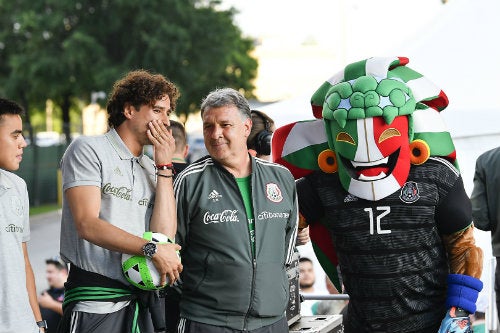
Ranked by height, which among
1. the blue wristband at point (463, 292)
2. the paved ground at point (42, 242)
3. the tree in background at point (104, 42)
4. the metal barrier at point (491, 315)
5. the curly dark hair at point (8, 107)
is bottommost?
the paved ground at point (42, 242)

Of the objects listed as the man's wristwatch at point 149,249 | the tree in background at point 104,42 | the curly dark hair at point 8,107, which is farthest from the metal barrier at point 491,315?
the tree in background at point 104,42

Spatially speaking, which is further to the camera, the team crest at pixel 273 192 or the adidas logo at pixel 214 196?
the team crest at pixel 273 192

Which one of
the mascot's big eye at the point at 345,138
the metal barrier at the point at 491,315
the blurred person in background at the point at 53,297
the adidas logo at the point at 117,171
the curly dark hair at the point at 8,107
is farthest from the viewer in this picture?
the blurred person in background at the point at 53,297

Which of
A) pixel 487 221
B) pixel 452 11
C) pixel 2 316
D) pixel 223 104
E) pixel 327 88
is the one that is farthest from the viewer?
pixel 452 11

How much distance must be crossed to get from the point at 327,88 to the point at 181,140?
1805mm

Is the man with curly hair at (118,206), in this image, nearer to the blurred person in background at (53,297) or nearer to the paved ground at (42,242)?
the blurred person in background at (53,297)

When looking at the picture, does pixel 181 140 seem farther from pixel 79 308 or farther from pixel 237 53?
pixel 237 53

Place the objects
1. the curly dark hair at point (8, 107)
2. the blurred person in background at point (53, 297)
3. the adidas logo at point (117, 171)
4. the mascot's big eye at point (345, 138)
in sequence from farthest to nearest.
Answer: the blurred person in background at point (53, 297) → the mascot's big eye at point (345, 138) → the curly dark hair at point (8, 107) → the adidas logo at point (117, 171)

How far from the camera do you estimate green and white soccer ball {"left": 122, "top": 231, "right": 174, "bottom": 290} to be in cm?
364

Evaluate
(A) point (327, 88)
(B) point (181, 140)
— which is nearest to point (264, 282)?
(A) point (327, 88)

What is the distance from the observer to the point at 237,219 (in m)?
3.84

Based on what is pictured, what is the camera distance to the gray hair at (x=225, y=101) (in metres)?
3.99

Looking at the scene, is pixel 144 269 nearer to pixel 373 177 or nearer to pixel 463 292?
pixel 373 177

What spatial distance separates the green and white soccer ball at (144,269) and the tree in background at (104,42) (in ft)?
82.3
